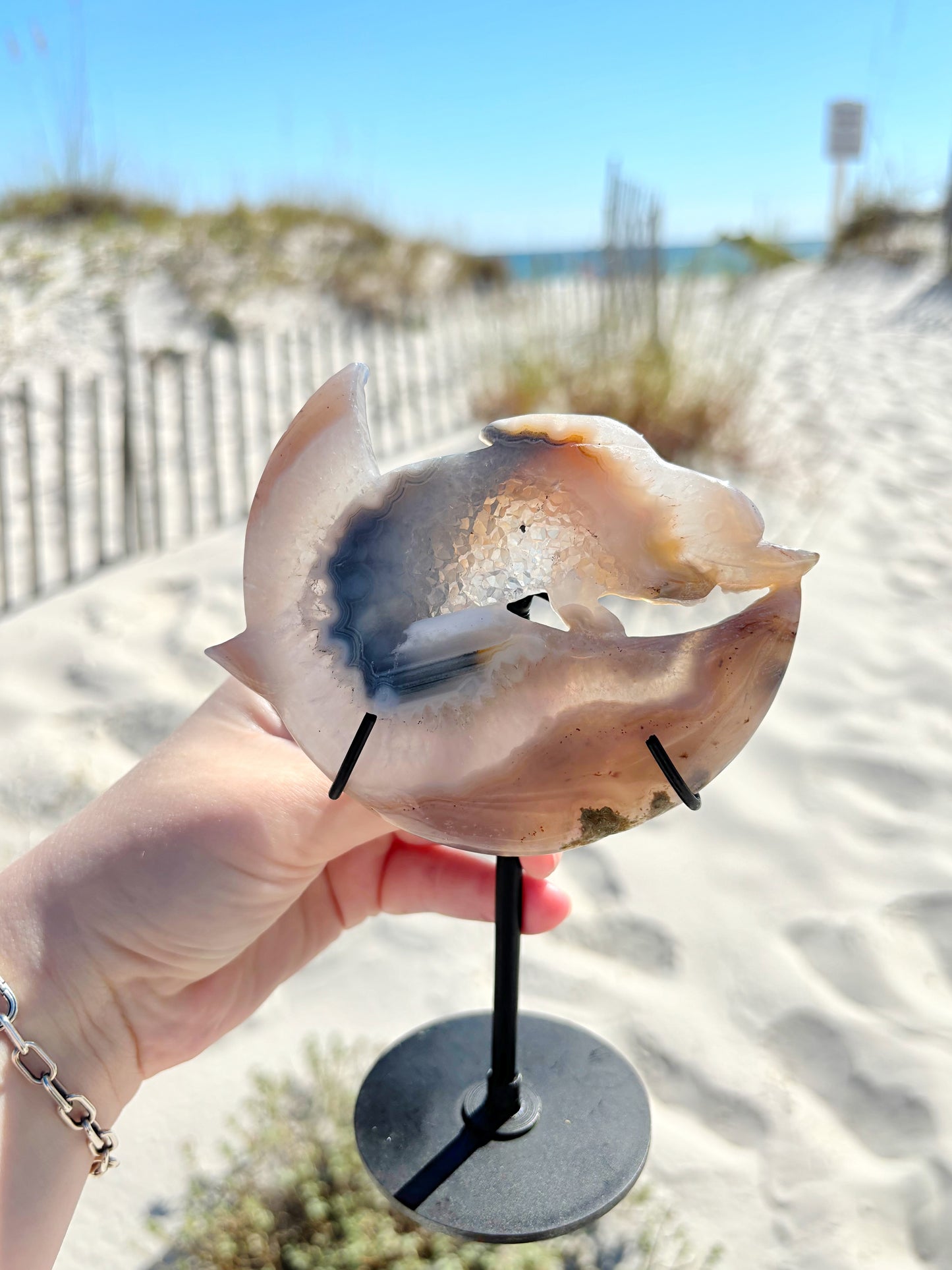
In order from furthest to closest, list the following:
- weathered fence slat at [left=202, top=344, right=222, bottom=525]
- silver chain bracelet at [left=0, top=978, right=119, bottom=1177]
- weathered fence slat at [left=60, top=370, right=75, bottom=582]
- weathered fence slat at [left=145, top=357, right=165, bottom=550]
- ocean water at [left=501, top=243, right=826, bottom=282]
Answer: ocean water at [left=501, top=243, right=826, bottom=282], weathered fence slat at [left=202, top=344, right=222, bottom=525], weathered fence slat at [left=145, top=357, right=165, bottom=550], weathered fence slat at [left=60, top=370, right=75, bottom=582], silver chain bracelet at [left=0, top=978, right=119, bottom=1177]

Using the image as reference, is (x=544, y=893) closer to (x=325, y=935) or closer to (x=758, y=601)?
(x=325, y=935)

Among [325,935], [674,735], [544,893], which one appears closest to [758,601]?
[674,735]

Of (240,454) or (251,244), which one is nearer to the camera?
(240,454)

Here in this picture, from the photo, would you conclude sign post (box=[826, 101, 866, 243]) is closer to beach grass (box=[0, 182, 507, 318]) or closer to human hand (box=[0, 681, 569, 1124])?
beach grass (box=[0, 182, 507, 318])

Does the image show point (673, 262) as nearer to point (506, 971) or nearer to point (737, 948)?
point (737, 948)

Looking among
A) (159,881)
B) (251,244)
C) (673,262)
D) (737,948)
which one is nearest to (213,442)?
(737,948)

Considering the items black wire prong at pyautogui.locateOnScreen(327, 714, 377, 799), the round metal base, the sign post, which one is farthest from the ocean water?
the sign post
